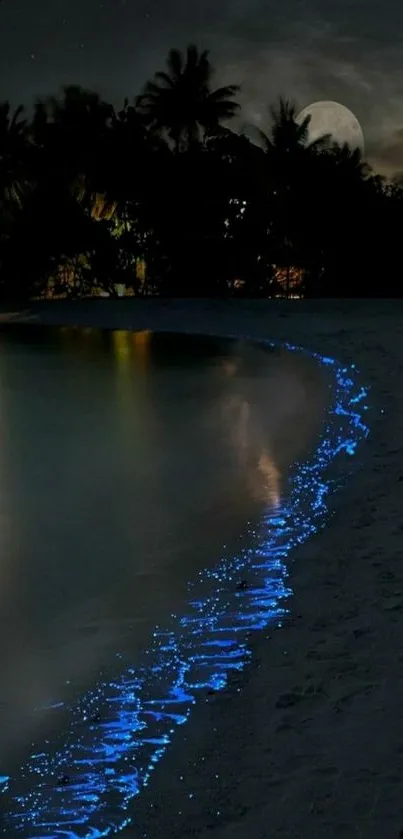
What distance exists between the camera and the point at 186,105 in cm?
3947

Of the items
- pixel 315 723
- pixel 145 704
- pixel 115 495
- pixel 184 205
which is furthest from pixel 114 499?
pixel 184 205

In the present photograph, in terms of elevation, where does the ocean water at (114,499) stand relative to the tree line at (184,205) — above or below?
below

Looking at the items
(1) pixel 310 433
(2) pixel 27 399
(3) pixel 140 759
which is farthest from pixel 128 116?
(3) pixel 140 759

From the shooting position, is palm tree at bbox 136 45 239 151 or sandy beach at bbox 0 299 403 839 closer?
sandy beach at bbox 0 299 403 839

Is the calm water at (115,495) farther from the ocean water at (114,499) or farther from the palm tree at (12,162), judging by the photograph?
the palm tree at (12,162)

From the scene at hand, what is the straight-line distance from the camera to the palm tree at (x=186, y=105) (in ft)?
129

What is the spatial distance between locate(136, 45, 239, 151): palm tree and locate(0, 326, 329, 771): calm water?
26.3m

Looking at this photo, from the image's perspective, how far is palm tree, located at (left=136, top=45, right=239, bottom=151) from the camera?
1551 inches

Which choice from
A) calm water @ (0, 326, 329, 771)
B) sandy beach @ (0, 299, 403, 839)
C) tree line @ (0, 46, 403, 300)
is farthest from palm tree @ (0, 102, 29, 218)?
sandy beach @ (0, 299, 403, 839)

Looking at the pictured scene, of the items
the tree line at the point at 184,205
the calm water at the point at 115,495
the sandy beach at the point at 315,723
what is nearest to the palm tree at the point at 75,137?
the tree line at the point at 184,205

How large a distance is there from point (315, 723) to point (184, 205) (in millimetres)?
33444

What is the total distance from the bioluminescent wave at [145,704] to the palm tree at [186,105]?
3593 cm

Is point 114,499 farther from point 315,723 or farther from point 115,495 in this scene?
point 315,723

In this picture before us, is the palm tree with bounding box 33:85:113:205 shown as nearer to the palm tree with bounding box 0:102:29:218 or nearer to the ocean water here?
the palm tree with bounding box 0:102:29:218
